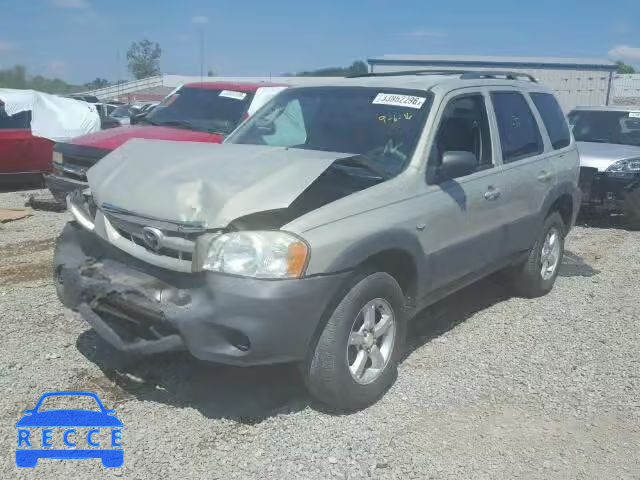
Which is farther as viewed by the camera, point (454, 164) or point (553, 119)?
point (553, 119)

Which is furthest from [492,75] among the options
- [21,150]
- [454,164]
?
[21,150]

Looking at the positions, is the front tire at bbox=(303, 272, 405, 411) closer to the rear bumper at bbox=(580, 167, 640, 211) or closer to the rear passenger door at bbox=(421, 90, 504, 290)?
the rear passenger door at bbox=(421, 90, 504, 290)

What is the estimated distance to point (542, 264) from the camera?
5941 millimetres

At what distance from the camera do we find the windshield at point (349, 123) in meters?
4.28

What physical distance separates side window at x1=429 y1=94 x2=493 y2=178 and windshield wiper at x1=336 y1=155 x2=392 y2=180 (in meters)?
0.40

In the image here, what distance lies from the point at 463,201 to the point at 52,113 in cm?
869

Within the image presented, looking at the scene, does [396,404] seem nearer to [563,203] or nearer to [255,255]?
[255,255]

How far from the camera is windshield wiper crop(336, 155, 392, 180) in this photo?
12.8 feet

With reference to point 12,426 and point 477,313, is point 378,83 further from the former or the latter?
point 12,426

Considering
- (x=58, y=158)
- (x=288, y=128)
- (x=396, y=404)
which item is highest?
(x=288, y=128)

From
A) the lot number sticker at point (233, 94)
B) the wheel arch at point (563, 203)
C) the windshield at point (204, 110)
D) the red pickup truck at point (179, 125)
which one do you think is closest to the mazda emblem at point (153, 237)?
the wheel arch at point (563, 203)

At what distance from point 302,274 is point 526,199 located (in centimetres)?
278

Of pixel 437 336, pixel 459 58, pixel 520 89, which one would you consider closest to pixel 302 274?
pixel 437 336

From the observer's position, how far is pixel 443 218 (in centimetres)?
420
